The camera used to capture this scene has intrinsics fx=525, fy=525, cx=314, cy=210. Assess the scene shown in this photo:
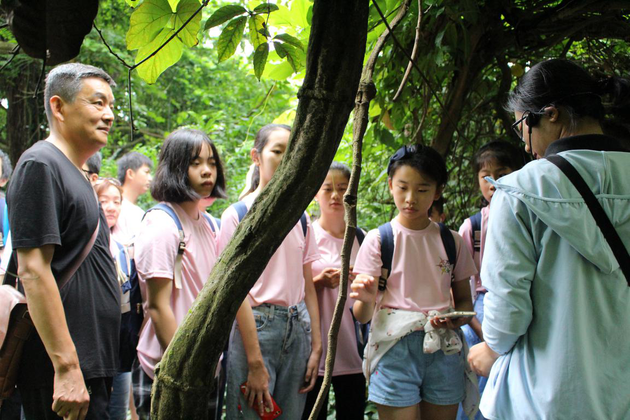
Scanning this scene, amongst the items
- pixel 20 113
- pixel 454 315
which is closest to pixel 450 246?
pixel 454 315

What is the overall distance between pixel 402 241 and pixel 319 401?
174 cm

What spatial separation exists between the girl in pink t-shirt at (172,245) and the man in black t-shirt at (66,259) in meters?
0.16

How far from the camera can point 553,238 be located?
55.4 inches

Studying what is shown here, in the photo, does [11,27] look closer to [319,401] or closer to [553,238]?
[319,401]

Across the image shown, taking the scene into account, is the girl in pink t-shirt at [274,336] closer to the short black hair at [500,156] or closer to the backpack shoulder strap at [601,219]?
the short black hair at [500,156]

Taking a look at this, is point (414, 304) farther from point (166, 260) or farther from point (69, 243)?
point (69, 243)

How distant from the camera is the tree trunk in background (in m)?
6.07

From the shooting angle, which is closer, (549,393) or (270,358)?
(549,393)

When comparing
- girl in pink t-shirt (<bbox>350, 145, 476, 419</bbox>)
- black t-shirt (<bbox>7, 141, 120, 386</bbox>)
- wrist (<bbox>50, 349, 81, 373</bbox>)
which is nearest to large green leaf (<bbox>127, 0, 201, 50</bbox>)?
black t-shirt (<bbox>7, 141, 120, 386</bbox>)

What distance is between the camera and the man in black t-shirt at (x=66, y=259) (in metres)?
1.65

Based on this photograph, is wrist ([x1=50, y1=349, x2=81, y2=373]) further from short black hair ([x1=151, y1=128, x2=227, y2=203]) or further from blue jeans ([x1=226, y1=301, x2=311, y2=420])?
short black hair ([x1=151, y1=128, x2=227, y2=203])

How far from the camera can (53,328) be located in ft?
5.41

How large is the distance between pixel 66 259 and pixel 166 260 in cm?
41

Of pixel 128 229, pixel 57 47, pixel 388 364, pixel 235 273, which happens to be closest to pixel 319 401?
pixel 235 273
